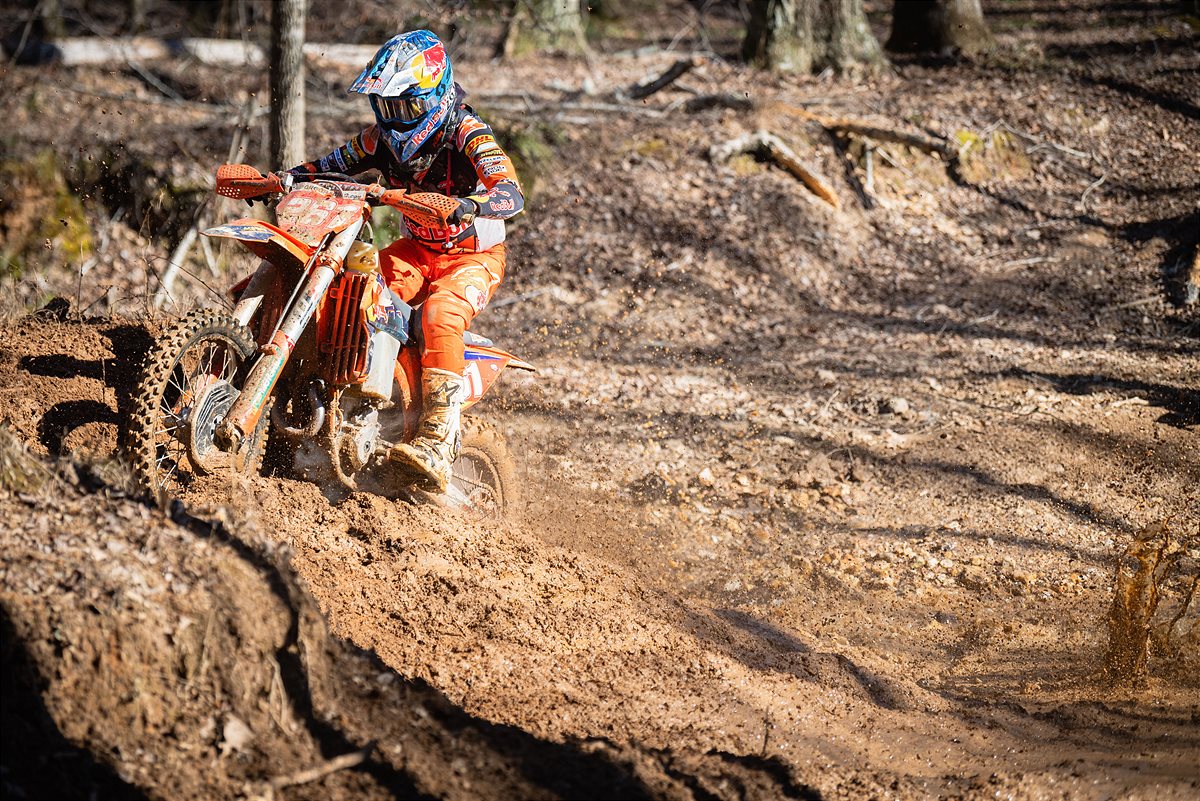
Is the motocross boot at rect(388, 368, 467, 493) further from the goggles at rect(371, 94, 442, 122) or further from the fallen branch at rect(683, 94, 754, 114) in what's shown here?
the fallen branch at rect(683, 94, 754, 114)

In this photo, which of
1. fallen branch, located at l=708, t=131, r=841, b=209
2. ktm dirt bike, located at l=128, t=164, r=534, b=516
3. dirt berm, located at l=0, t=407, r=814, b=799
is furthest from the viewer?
fallen branch, located at l=708, t=131, r=841, b=209

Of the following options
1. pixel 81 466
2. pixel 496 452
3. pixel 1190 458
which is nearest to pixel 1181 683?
pixel 1190 458

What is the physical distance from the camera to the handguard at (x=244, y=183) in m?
4.60

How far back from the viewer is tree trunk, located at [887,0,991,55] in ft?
42.4

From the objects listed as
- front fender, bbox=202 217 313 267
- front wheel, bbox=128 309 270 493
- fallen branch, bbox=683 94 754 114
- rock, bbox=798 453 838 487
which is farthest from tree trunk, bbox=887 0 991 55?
front wheel, bbox=128 309 270 493

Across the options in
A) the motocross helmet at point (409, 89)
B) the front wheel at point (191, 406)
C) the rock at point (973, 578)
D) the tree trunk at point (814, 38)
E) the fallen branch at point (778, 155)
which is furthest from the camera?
the tree trunk at point (814, 38)

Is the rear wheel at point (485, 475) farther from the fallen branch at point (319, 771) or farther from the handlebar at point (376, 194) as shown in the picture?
the fallen branch at point (319, 771)

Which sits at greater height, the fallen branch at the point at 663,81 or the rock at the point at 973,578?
the fallen branch at the point at 663,81

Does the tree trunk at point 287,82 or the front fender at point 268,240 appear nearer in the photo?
the front fender at point 268,240

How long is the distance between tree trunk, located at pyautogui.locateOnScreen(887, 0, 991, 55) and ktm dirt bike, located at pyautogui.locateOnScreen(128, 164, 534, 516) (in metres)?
10.2

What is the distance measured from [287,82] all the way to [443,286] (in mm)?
2907

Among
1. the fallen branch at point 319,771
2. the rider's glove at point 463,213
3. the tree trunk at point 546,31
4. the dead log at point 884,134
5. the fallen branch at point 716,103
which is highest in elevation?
the tree trunk at point 546,31

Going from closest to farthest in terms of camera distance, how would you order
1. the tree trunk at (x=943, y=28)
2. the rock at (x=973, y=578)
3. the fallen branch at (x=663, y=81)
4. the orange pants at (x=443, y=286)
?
the orange pants at (x=443, y=286) → the rock at (x=973, y=578) → the fallen branch at (x=663, y=81) → the tree trunk at (x=943, y=28)

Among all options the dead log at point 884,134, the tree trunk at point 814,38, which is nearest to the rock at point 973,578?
the dead log at point 884,134
